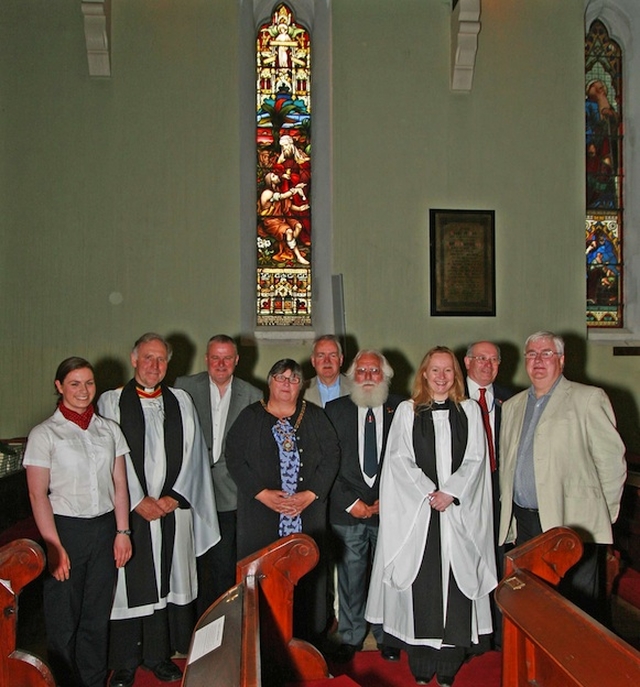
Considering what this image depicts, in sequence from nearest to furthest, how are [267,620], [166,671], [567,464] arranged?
1. [267,620]
2. [567,464]
3. [166,671]

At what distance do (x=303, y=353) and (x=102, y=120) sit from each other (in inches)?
105

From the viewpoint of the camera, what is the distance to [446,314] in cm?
618

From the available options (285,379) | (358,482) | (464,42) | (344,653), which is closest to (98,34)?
(464,42)

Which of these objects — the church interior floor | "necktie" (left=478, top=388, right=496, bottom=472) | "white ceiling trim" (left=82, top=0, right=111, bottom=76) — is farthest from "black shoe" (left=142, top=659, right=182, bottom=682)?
"white ceiling trim" (left=82, top=0, right=111, bottom=76)

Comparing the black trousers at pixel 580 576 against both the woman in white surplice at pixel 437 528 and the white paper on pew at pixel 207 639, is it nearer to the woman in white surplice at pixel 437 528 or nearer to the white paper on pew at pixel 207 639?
the woman in white surplice at pixel 437 528

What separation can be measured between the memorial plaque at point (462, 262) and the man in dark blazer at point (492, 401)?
2.39 meters

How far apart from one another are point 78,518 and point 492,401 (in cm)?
223

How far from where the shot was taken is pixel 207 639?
5.49ft

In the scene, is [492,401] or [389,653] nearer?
[389,653]

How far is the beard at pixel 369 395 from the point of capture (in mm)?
3641

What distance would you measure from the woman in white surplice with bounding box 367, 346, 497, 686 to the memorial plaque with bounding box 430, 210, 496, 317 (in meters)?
2.88

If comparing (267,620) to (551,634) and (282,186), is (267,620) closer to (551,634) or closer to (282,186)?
(551,634)

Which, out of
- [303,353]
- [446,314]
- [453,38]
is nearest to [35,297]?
[303,353]

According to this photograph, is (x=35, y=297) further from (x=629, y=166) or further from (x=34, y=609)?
(x=629, y=166)
